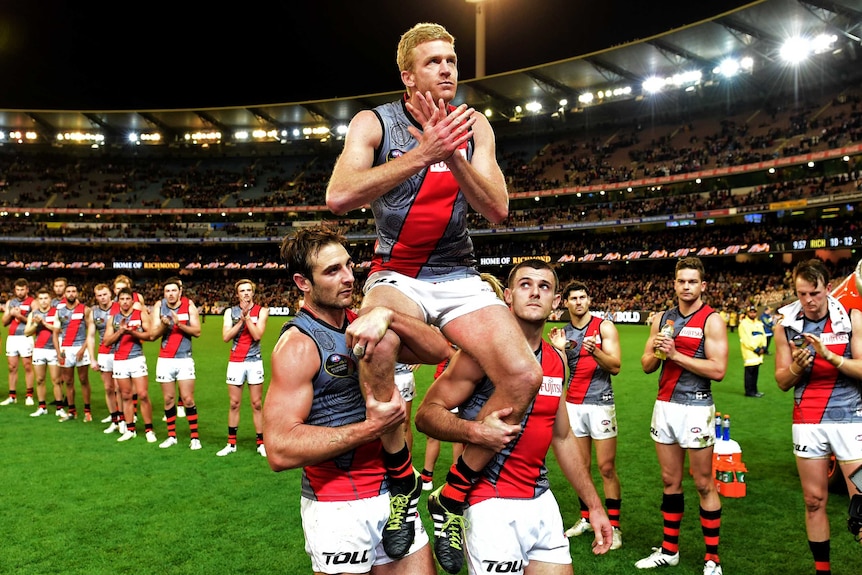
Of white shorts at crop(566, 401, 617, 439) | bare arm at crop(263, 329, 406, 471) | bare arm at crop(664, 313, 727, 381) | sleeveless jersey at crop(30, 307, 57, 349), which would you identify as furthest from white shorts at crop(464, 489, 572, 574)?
sleeveless jersey at crop(30, 307, 57, 349)

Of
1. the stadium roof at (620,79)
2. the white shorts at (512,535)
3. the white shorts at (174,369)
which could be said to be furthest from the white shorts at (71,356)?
the stadium roof at (620,79)

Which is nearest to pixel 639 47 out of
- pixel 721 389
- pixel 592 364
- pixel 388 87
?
pixel 388 87

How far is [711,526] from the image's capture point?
18.7 ft

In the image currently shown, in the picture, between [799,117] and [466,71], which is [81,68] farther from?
[799,117]

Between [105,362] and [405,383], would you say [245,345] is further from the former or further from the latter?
[405,383]

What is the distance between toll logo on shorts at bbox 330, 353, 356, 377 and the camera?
11.4 ft

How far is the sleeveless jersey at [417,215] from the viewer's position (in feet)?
11.5

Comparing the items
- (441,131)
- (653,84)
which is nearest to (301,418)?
(441,131)

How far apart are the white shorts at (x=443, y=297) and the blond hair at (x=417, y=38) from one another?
4.08ft

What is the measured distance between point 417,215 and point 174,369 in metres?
8.61

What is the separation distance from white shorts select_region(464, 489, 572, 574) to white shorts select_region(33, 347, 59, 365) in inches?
538

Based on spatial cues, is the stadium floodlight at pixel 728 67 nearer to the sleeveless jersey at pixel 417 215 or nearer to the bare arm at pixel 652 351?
the bare arm at pixel 652 351

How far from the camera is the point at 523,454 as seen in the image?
3.69m

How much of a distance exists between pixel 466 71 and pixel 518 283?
56.7 m
